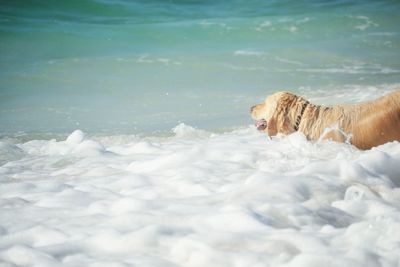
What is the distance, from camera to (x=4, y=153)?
780 cm

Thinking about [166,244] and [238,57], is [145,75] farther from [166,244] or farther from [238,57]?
[166,244]

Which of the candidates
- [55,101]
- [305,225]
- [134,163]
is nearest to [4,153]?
[134,163]

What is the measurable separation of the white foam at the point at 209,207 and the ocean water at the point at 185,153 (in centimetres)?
1

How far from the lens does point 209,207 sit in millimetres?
5055

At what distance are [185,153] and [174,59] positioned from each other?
7.85m

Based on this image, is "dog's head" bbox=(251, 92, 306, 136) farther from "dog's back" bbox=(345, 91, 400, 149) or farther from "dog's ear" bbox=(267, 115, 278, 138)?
"dog's back" bbox=(345, 91, 400, 149)

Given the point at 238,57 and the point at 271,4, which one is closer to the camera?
the point at 238,57

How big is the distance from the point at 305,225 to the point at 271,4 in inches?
740

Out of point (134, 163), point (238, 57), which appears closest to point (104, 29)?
point (238, 57)

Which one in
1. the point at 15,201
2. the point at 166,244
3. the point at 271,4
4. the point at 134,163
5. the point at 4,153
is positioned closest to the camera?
the point at 166,244

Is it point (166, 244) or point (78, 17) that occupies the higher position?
point (78, 17)

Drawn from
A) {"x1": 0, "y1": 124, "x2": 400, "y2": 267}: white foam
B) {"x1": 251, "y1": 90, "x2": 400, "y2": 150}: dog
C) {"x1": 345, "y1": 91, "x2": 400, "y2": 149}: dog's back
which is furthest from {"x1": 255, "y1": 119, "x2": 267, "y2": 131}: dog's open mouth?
{"x1": 345, "y1": 91, "x2": 400, "y2": 149}: dog's back

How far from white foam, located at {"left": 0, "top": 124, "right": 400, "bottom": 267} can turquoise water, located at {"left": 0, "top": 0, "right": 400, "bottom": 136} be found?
2452mm

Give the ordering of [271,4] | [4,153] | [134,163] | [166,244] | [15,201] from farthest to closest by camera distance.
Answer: [271,4] < [4,153] < [134,163] < [15,201] < [166,244]
